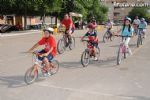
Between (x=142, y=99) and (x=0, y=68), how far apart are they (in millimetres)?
5413

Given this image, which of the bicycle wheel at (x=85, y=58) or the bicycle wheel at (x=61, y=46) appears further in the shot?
the bicycle wheel at (x=61, y=46)

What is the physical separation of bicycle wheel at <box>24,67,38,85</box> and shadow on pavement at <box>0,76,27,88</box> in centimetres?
16

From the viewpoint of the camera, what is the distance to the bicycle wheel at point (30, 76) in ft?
29.3

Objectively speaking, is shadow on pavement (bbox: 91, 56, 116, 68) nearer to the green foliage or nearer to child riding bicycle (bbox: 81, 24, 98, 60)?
child riding bicycle (bbox: 81, 24, 98, 60)

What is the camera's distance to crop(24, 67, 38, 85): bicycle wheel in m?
8.95

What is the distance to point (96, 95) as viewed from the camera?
26.6 ft

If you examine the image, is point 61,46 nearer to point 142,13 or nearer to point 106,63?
point 106,63

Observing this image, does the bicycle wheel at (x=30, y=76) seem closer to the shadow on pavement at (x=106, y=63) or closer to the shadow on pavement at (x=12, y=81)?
the shadow on pavement at (x=12, y=81)

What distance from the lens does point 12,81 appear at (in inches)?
367

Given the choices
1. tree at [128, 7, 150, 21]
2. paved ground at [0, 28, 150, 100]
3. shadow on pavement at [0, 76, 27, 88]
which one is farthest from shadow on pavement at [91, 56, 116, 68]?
tree at [128, 7, 150, 21]

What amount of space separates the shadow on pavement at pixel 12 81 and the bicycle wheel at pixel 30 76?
16cm

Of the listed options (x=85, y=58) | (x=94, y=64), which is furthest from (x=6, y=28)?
(x=85, y=58)

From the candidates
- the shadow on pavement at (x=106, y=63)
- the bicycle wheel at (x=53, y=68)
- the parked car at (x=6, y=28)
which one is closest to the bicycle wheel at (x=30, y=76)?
the bicycle wheel at (x=53, y=68)

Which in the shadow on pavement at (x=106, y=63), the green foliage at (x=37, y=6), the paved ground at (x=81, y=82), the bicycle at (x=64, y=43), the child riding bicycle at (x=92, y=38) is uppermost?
the green foliage at (x=37, y=6)
